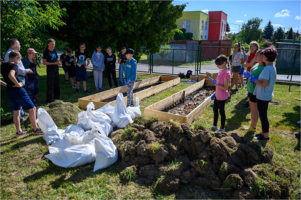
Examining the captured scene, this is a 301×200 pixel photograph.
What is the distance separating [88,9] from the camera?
9664 millimetres

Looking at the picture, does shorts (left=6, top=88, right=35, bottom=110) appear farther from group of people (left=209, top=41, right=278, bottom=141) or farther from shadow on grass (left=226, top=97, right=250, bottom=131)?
shadow on grass (left=226, top=97, right=250, bottom=131)

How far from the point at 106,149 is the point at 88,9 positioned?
8444 mm

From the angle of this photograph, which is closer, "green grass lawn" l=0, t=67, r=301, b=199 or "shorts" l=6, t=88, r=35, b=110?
"green grass lawn" l=0, t=67, r=301, b=199

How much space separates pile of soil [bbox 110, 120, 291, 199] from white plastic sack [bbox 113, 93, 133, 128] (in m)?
0.82

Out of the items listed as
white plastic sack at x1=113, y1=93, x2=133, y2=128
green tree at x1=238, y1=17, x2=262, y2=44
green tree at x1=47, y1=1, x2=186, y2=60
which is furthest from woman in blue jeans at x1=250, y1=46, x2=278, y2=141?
green tree at x1=238, y1=17, x2=262, y2=44

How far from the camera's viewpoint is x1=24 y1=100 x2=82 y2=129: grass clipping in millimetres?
5066

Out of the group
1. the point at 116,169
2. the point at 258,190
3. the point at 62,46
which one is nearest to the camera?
the point at 258,190

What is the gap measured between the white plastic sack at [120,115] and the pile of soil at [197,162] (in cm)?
82

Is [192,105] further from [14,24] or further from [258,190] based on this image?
[14,24]

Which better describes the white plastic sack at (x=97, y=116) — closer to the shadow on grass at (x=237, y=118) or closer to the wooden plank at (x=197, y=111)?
the wooden plank at (x=197, y=111)

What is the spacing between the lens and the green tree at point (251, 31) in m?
42.9

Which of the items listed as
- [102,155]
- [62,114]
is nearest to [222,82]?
[102,155]

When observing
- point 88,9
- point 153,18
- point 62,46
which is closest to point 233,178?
point 62,46

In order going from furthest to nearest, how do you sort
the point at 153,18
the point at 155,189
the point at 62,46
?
the point at 153,18, the point at 62,46, the point at 155,189
